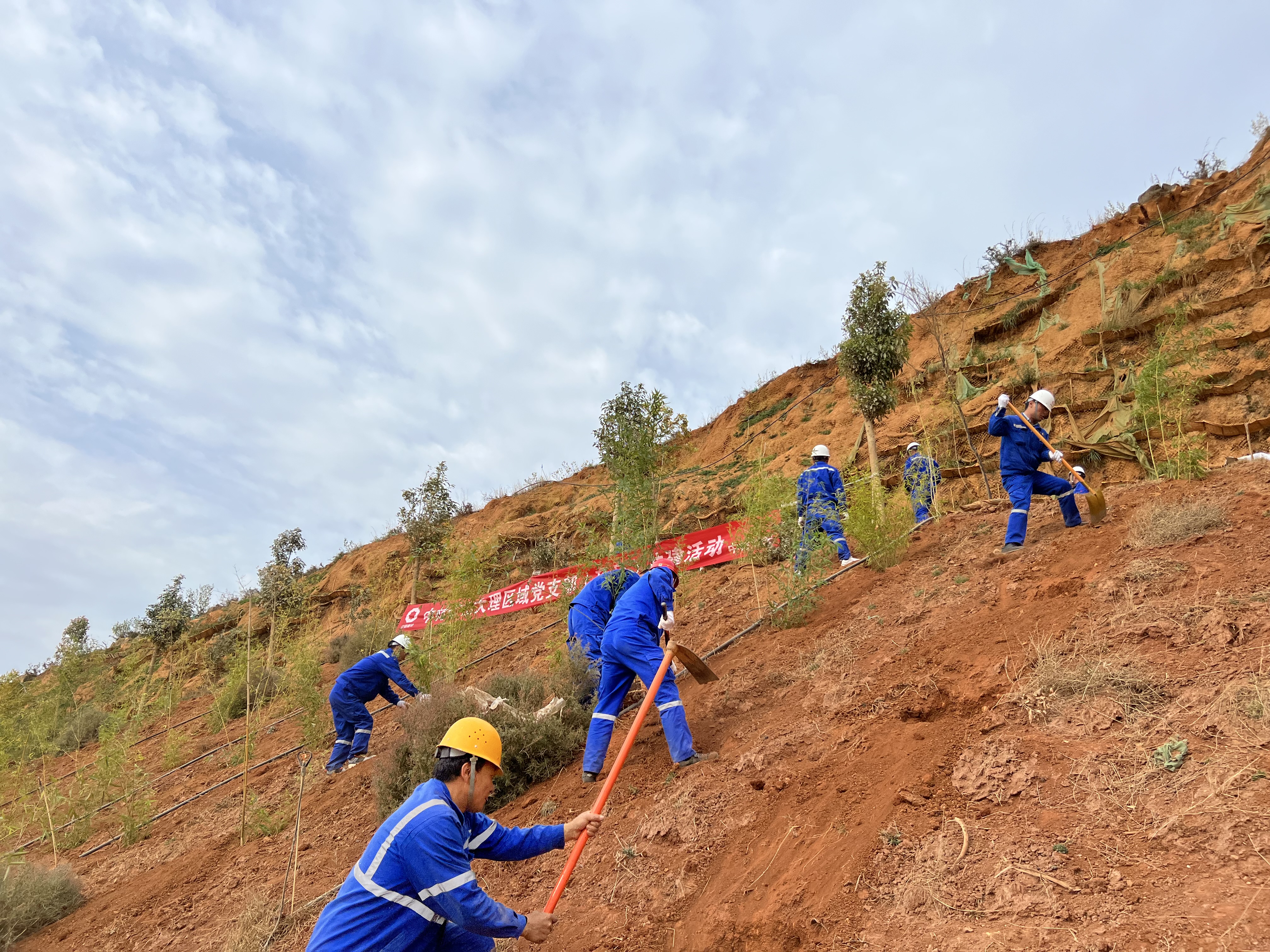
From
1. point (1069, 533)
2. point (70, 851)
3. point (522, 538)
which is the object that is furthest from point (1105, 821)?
point (522, 538)

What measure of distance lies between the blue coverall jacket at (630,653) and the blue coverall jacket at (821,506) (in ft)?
6.42

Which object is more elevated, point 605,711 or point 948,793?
point 605,711

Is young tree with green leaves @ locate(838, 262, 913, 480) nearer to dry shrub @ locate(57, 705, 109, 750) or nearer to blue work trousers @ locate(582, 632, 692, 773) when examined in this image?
blue work trousers @ locate(582, 632, 692, 773)

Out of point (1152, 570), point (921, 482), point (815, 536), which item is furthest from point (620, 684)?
point (921, 482)

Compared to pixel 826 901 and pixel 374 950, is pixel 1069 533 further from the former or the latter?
pixel 374 950

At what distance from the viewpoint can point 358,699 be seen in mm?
8641

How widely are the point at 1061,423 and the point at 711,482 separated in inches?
344

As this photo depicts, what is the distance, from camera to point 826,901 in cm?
286

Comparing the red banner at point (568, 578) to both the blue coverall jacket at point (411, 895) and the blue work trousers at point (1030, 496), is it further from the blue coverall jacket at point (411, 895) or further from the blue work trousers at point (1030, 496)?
the blue coverall jacket at point (411, 895)

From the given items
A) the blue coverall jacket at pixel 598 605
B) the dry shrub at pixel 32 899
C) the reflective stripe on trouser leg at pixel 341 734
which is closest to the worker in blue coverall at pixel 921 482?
the blue coverall jacket at pixel 598 605

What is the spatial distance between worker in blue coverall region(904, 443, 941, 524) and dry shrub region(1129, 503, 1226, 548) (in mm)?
3033

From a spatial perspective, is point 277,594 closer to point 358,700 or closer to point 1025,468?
point 358,700

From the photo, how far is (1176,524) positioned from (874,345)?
7.09 metres

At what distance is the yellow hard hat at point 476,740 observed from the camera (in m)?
3.04
